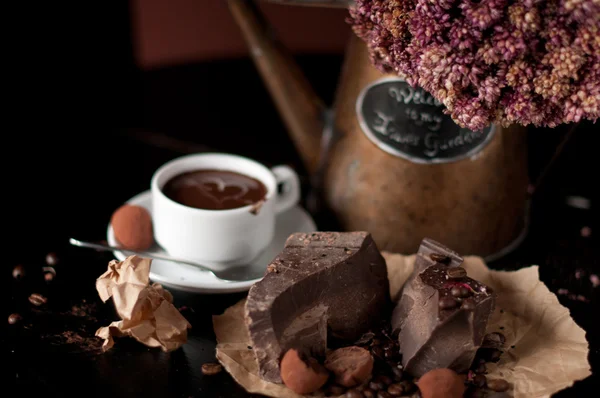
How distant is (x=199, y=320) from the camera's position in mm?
1175

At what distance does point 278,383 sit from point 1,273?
61cm

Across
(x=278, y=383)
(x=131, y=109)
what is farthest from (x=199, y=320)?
(x=131, y=109)

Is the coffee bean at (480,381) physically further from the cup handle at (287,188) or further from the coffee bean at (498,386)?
the cup handle at (287,188)

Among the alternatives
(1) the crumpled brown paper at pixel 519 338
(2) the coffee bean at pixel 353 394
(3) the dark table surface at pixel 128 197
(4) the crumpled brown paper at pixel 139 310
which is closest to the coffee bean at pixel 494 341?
(1) the crumpled brown paper at pixel 519 338

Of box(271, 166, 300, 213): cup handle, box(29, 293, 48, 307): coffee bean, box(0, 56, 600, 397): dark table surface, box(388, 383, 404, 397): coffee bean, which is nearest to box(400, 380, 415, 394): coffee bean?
box(388, 383, 404, 397): coffee bean

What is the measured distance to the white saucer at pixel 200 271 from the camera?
1.18m

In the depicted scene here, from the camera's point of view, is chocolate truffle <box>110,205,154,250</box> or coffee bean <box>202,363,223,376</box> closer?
coffee bean <box>202,363,223,376</box>

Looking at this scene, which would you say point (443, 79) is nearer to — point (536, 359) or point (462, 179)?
point (462, 179)

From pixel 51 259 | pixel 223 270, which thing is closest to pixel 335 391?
pixel 223 270

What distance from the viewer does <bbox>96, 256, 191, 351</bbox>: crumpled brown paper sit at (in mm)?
1061

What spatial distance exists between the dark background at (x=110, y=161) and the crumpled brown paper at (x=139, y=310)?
0.02m

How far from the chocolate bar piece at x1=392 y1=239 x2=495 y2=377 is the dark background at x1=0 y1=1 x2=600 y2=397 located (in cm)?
20

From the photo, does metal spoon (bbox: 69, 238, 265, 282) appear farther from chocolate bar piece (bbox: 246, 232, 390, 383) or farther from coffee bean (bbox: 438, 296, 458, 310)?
coffee bean (bbox: 438, 296, 458, 310)

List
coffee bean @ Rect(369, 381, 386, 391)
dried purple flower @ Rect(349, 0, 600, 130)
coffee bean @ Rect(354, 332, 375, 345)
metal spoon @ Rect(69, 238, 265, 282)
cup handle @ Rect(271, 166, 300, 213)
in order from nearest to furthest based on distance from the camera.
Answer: dried purple flower @ Rect(349, 0, 600, 130), coffee bean @ Rect(369, 381, 386, 391), coffee bean @ Rect(354, 332, 375, 345), metal spoon @ Rect(69, 238, 265, 282), cup handle @ Rect(271, 166, 300, 213)
